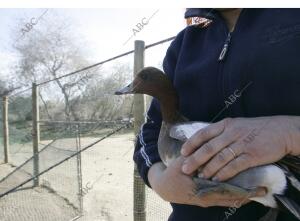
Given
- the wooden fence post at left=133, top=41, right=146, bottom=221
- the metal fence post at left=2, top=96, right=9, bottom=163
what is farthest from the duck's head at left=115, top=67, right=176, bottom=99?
the metal fence post at left=2, top=96, right=9, bottom=163

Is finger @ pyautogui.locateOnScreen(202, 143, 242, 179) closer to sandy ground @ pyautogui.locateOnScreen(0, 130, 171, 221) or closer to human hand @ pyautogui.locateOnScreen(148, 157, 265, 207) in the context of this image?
human hand @ pyautogui.locateOnScreen(148, 157, 265, 207)

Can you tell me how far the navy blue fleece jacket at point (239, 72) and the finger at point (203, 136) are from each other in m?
0.18

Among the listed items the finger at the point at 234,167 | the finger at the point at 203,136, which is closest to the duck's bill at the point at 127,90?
the finger at the point at 203,136

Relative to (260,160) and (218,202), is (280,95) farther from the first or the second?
(218,202)

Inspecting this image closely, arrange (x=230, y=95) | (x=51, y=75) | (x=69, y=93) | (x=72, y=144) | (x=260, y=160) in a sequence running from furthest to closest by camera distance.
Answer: (x=51, y=75), (x=69, y=93), (x=72, y=144), (x=230, y=95), (x=260, y=160)

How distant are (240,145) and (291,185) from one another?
205mm

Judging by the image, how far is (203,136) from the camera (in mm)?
1248

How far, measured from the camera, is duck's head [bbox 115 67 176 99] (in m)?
1.66

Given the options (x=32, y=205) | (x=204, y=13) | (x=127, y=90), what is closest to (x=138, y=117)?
(x=127, y=90)

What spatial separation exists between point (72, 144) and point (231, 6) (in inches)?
179

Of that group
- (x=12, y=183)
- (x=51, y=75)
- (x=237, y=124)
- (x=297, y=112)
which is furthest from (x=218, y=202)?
(x=51, y=75)

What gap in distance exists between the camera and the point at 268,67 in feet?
4.26

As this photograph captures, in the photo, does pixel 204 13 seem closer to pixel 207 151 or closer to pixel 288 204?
pixel 207 151

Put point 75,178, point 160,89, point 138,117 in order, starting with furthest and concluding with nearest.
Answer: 1. point 75,178
2. point 138,117
3. point 160,89
